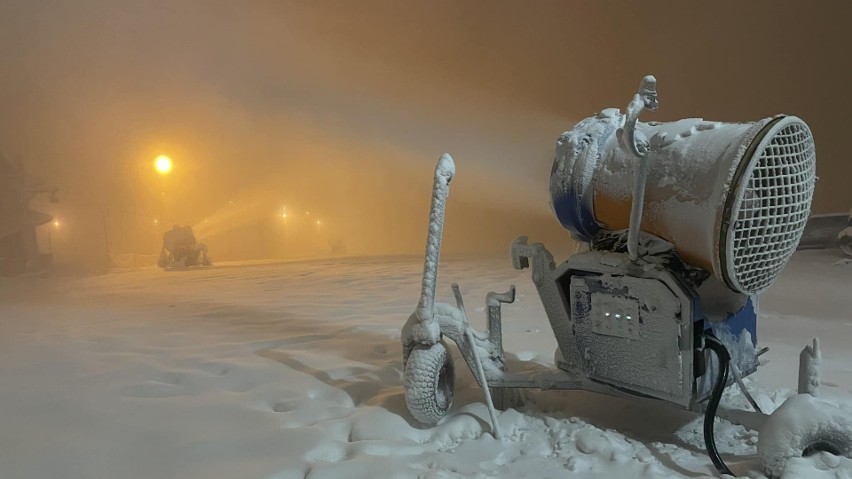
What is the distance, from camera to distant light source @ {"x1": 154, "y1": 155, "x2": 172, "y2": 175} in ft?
50.4

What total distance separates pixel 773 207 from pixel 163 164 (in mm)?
16996

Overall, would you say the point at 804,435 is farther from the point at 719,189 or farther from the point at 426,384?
the point at 426,384

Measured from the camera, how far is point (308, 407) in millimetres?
1937

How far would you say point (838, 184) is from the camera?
26.7 ft

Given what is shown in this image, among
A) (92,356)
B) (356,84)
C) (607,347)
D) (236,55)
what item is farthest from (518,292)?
(236,55)

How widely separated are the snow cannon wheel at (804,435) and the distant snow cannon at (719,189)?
330 millimetres

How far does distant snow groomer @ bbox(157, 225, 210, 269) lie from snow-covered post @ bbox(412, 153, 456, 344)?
8.25 metres

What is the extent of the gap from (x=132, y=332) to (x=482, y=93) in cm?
878

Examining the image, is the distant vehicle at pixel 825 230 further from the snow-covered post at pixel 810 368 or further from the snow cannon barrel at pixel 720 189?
the snow cannon barrel at pixel 720 189

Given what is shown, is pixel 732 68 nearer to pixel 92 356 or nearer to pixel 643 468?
pixel 643 468

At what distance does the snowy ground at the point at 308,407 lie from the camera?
150 centimetres

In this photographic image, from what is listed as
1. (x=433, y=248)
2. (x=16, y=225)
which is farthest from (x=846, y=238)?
(x=16, y=225)

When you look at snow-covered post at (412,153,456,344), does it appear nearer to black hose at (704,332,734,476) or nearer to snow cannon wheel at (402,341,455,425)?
snow cannon wheel at (402,341,455,425)

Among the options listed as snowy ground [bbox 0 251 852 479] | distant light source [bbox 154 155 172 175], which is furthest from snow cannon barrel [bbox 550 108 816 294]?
distant light source [bbox 154 155 172 175]
